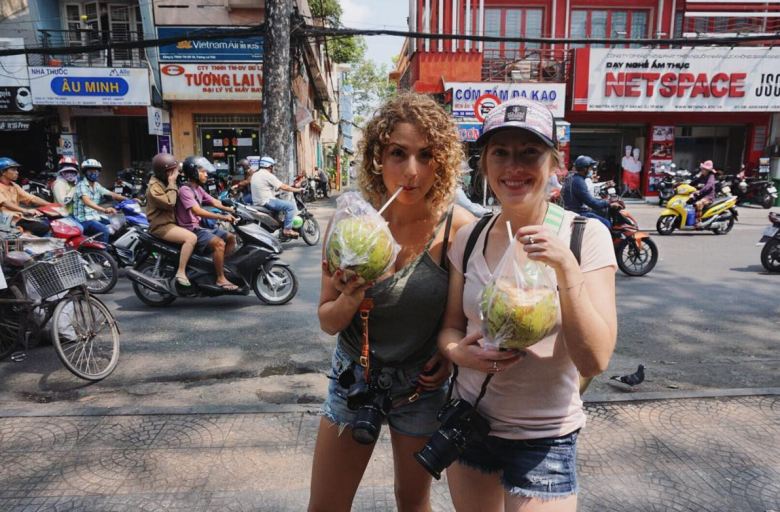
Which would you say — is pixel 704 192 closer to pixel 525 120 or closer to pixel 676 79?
pixel 676 79

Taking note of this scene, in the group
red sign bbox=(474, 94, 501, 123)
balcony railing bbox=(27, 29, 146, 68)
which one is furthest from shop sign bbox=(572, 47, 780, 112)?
balcony railing bbox=(27, 29, 146, 68)

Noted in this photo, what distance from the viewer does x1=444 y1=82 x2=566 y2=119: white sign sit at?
18406 millimetres

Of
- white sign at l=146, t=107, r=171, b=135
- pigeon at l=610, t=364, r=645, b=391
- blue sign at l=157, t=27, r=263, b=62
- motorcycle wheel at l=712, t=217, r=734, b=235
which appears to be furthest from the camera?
blue sign at l=157, t=27, r=263, b=62

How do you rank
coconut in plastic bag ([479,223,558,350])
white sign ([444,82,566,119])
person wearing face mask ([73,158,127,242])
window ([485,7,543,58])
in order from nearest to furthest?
coconut in plastic bag ([479,223,558,350]) < person wearing face mask ([73,158,127,242]) < white sign ([444,82,566,119]) < window ([485,7,543,58])

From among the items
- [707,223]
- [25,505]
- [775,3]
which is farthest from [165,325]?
[775,3]

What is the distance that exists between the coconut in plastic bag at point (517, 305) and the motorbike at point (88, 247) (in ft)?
24.2

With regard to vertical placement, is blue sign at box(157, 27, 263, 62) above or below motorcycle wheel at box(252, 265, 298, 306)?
above

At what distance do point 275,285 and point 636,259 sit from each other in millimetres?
5514

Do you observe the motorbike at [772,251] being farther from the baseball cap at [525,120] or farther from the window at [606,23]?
the window at [606,23]

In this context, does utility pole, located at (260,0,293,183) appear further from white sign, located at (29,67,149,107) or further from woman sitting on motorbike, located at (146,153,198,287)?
white sign, located at (29,67,149,107)

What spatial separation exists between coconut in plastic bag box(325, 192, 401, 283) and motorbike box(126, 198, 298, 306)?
5.17m

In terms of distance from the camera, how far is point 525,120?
156cm

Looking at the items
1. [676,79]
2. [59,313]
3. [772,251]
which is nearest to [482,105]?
[676,79]

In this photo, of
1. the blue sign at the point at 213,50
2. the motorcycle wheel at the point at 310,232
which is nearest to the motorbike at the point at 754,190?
the motorcycle wheel at the point at 310,232
